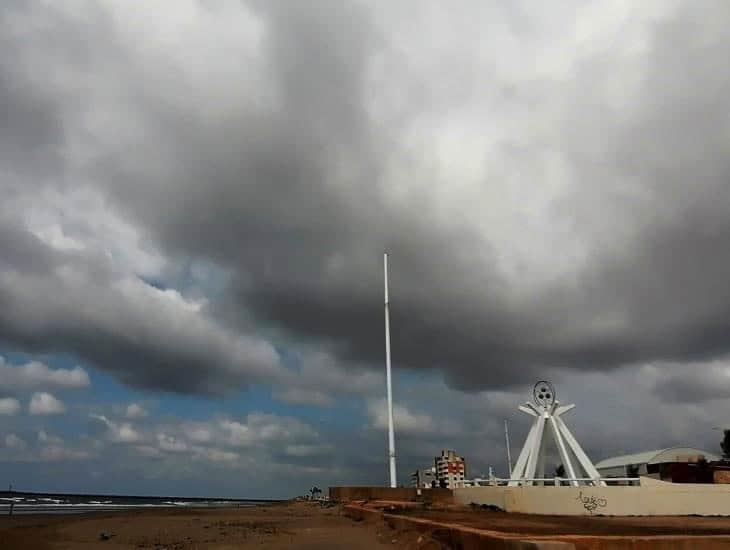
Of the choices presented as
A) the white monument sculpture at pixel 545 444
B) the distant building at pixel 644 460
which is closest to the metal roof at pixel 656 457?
the distant building at pixel 644 460

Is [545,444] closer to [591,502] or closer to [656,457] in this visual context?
[591,502]

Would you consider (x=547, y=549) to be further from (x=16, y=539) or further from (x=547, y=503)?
(x=547, y=503)

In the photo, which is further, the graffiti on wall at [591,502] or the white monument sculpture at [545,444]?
the white monument sculpture at [545,444]

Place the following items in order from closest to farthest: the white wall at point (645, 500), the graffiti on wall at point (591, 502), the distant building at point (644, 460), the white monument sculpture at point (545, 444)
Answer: the white wall at point (645, 500) → the graffiti on wall at point (591, 502) → the white monument sculpture at point (545, 444) → the distant building at point (644, 460)

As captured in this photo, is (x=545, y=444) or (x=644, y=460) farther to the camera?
(x=644, y=460)

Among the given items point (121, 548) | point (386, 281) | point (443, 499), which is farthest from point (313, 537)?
point (386, 281)

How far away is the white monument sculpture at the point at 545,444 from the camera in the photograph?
36938mm

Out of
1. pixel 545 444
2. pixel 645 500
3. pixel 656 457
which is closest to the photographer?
pixel 645 500

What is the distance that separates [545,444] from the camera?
38.7 m

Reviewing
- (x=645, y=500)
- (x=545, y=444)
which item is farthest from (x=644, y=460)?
(x=645, y=500)

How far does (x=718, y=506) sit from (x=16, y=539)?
2786cm

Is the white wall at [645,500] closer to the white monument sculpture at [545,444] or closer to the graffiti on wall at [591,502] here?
the graffiti on wall at [591,502]

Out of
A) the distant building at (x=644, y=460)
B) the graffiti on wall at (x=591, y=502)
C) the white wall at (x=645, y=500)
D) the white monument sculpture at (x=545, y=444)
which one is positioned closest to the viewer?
the white wall at (x=645, y=500)

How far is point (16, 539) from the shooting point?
18094 millimetres
